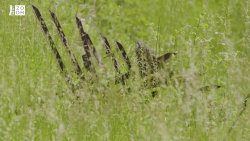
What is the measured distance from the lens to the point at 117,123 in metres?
2.96

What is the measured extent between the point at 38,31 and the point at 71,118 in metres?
1.46

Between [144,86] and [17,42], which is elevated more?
[17,42]

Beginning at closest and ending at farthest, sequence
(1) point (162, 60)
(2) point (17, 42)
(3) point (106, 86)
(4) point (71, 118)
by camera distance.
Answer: (4) point (71, 118) → (3) point (106, 86) → (1) point (162, 60) → (2) point (17, 42)

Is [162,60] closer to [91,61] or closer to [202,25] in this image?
[91,61]

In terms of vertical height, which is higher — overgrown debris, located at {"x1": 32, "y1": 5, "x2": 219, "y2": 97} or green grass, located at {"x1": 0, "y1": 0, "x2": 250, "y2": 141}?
overgrown debris, located at {"x1": 32, "y1": 5, "x2": 219, "y2": 97}

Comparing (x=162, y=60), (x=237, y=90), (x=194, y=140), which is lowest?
(x=194, y=140)

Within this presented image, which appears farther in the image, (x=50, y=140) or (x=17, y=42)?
(x=17, y=42)

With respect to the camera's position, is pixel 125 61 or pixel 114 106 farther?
pixel 125 61

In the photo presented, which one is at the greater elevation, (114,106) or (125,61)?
(125,61)

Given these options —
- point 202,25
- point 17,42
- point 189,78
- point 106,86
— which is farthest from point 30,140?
point 202,25

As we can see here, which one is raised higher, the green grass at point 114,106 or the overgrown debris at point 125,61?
the overgrown debris at point 125,61

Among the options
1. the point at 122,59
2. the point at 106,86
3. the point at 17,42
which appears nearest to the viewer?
the point at 106,86

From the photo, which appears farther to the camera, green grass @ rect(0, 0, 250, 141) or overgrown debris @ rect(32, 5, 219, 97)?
overgrown debris @ rect(32, 5, 219, 97)

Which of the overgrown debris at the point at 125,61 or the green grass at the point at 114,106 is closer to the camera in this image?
the green grass at the point at 114,106
